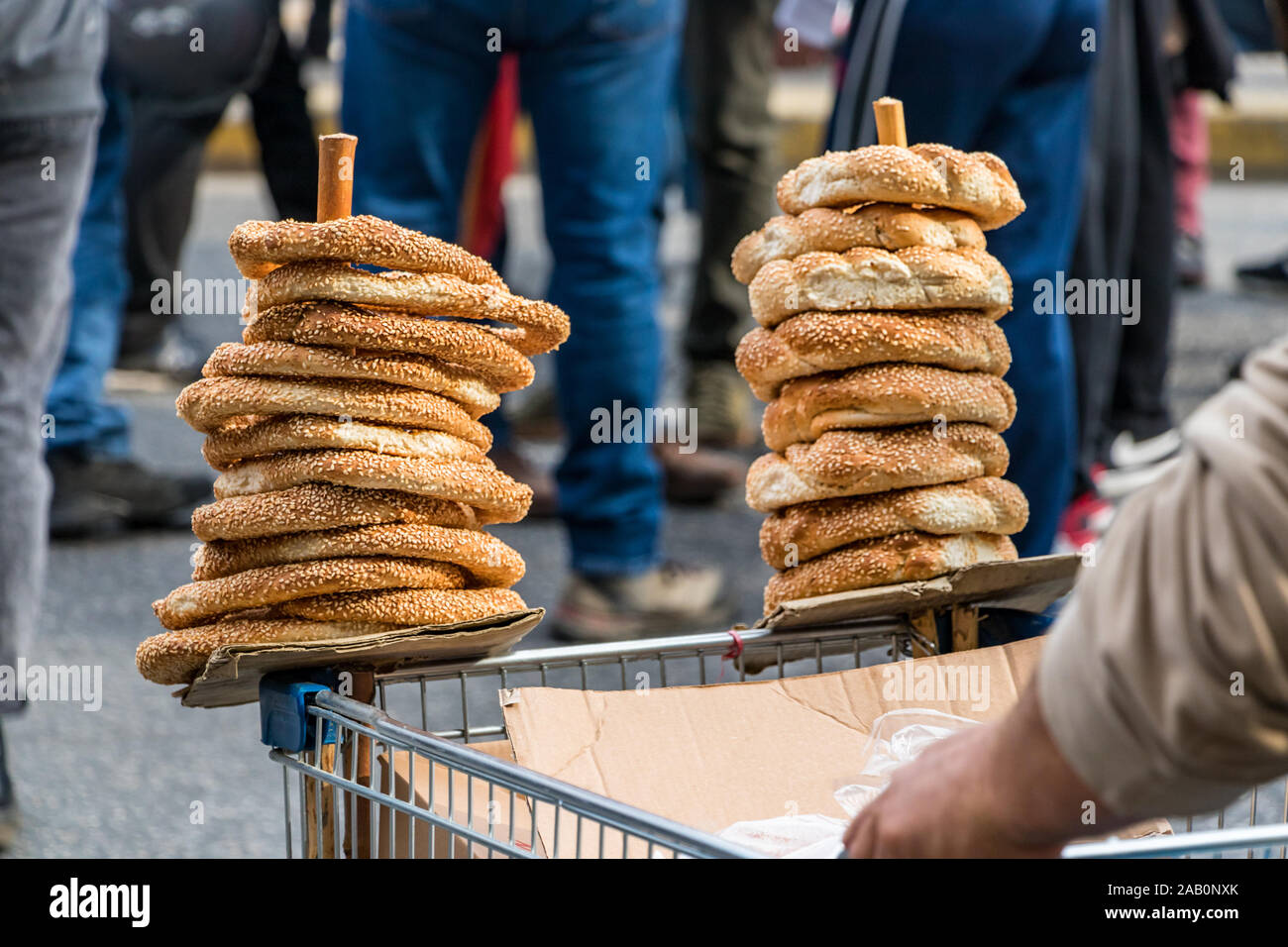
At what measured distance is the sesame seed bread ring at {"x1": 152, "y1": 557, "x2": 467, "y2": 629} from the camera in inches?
60.0

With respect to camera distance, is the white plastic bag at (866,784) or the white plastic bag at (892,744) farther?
the white plastic bag at (892,744)

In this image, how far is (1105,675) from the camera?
91 centimetres

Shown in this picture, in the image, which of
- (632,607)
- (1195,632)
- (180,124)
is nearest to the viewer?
(1195,632)

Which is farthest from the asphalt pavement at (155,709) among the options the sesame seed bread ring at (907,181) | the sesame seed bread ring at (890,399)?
the sesame seed bread ring at (907,181)

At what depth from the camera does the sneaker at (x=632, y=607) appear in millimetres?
3605

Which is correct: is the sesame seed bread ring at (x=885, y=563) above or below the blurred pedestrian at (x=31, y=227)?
below

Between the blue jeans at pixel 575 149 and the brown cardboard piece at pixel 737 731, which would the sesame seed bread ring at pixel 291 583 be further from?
the blue jeans at pixel 575 149

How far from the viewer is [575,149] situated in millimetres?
3379

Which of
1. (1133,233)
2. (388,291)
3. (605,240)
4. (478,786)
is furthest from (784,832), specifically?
(1133,233)

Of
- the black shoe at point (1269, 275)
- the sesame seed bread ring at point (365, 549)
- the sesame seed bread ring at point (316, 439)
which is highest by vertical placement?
the black shoe at point (1269, 275)

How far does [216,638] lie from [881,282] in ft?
2.58

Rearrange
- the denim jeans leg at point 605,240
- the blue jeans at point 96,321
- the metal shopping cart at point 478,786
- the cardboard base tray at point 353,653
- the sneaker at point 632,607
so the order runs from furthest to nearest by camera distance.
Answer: the blue jeans at point 96,321, the sneaker at point 632,607, the denim jeans leg at point 605,240, the cardboard base tray at point 353,653, the metal shopping cart at point 478,786

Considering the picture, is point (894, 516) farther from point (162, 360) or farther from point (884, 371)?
point (162, 360)
